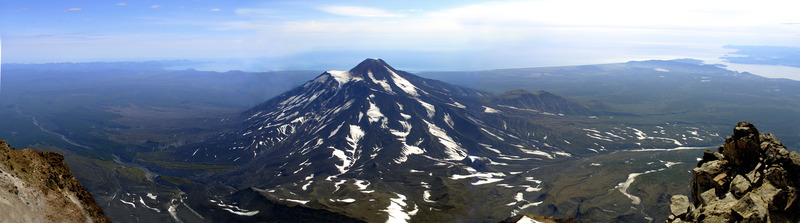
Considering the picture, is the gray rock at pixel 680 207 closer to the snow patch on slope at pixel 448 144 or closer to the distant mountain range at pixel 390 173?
the distant mountain range at pixel 390 173

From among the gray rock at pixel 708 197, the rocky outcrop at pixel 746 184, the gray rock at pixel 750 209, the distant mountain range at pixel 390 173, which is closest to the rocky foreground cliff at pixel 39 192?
the gray rock at pixel 750 209

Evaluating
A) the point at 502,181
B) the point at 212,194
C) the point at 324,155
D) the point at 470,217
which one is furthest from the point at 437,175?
the point at 212,194

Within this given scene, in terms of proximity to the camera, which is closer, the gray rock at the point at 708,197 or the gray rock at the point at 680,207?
the gray rock at the point at 708,197

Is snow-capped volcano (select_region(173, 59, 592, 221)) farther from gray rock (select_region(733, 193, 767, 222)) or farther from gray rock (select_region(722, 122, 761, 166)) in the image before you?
gray rock (select_region(733, 193, 767, 222))

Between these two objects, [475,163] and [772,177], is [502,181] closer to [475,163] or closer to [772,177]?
[475,163]

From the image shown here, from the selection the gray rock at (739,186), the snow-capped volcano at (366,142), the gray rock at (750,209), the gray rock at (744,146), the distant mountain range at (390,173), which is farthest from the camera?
the snow-capped volcano at (366,142)
